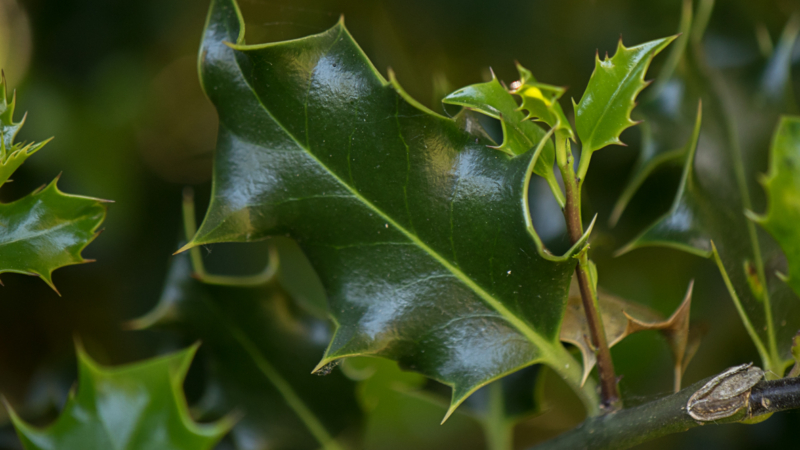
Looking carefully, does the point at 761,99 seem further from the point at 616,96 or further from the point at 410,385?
the point at 410,385

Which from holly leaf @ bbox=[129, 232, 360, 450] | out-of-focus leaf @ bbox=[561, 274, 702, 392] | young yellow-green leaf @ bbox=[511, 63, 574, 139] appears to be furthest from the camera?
holly leaf @ bbox=[129, 232, 360, 450]

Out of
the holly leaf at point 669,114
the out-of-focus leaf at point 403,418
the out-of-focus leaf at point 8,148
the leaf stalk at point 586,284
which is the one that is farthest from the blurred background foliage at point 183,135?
the out-of-focus leaf at point 8,148

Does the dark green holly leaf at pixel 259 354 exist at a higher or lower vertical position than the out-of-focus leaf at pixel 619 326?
lower

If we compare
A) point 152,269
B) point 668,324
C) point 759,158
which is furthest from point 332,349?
point 152,269

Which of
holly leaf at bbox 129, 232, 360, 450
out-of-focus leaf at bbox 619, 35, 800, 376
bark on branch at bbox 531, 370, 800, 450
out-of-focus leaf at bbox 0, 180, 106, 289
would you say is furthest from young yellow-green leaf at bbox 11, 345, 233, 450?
out-of-focus leaf at bbox 619, 35, 800, 376

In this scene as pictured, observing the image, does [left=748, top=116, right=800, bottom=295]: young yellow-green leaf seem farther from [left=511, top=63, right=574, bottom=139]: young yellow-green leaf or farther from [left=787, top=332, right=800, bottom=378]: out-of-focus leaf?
[left=511, top=63, right=574, bottom=139]: young yellow-green leaf

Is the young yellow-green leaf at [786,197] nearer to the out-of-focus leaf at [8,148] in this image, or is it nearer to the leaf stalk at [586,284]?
the leaf stalk at [586,284]
